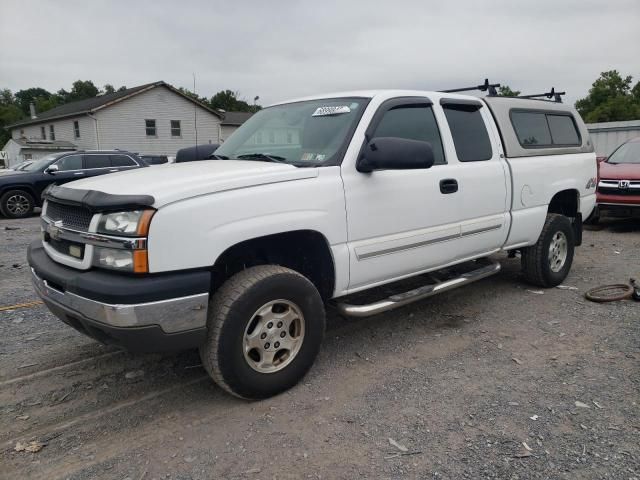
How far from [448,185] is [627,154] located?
825 centimetres

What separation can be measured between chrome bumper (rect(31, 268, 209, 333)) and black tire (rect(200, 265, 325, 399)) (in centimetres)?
15

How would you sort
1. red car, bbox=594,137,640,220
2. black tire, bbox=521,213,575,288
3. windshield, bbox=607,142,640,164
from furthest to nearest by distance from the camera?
windshield, bbox=607,142,640,164, red car, bbox=594,137,640,220, black tire, bbox=521,213,575,288

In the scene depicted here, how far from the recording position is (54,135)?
1352 inches

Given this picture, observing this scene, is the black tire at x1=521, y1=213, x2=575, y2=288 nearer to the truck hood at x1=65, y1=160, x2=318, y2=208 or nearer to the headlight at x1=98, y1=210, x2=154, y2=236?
the truck hood at x1=65, y1=160, x2=318, y2=208

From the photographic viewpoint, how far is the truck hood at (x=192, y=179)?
2.76 meters

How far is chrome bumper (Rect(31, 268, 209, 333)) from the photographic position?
2.61 m

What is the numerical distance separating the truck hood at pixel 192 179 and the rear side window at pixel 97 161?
1141cm

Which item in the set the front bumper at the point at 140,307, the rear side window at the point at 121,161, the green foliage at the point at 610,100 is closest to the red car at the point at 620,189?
the front bumper at the point at 140,307

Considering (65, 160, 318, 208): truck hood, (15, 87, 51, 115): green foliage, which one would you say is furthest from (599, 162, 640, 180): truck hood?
(15, 87, 51, 115): green foliage

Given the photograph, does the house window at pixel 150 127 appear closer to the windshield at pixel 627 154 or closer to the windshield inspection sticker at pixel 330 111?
the windshield at pixel 627 154

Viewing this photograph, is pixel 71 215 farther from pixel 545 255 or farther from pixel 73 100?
pixel 73 100

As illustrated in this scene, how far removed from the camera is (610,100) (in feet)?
157

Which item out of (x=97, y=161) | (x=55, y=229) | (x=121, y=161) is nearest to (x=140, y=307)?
(x=55, y=229)

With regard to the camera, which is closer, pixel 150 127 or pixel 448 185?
pixel 448 185
